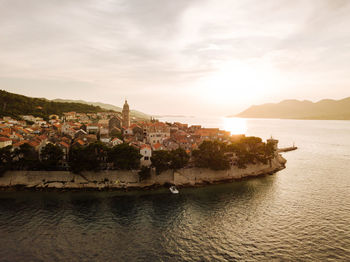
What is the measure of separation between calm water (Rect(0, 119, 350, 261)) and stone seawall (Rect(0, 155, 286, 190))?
8.73ft

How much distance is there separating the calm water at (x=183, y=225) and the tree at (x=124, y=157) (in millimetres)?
6305

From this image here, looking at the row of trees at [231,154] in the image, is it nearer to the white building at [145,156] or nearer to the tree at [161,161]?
the tree at [161,161]

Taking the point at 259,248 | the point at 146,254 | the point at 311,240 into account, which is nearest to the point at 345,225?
the point at 311,240

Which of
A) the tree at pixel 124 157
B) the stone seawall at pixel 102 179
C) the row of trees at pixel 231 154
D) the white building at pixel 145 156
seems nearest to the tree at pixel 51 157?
the stone seawall at pixel 102 179

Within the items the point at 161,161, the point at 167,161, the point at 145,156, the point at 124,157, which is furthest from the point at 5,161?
the point at 167,161

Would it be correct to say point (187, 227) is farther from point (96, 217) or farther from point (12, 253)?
point (12, 253)

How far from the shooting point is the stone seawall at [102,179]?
42.0m

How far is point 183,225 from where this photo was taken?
29.8 m

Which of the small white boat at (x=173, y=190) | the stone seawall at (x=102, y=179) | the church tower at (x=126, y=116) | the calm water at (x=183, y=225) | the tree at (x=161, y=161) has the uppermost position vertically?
the church tower at (x=126, y=116)

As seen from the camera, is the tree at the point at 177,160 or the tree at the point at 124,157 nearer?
the tree at the point at 124,157

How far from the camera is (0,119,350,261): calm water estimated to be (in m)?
23.5

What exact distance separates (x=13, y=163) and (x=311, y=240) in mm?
57157

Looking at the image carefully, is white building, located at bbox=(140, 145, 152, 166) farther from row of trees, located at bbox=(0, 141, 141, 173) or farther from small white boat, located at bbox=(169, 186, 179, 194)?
small white boat, located at bbox=(169, 186, 179, 194)

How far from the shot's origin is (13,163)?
4278 centimetres
